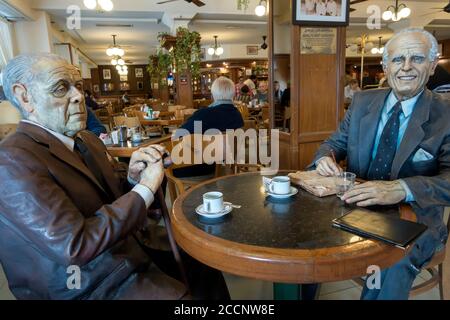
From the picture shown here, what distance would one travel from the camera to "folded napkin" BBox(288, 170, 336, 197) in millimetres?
1326

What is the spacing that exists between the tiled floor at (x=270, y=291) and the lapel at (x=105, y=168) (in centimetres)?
112

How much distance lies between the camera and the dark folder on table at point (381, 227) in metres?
0.92

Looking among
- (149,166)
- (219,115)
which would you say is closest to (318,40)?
(219,115)

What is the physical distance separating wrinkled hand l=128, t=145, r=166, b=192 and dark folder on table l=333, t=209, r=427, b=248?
66 centimetres

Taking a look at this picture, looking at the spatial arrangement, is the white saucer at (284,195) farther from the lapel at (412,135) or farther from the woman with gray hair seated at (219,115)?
the woman with gray hair seated at (219,115)

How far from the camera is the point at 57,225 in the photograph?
0.87 metres

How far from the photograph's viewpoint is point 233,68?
1489 centimetres

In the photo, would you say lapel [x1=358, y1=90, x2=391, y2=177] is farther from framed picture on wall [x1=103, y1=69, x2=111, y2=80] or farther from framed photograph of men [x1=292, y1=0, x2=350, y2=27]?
framed picture on wall [x1=103, y1=69, x2=111, y2=80]

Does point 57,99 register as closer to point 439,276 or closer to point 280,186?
point 280,186

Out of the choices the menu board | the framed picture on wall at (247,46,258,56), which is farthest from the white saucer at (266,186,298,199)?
the framed picture on wall at (247,46,258,56)

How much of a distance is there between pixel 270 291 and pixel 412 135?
127 centimetres

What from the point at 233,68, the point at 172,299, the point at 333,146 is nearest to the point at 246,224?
the point at 172,299

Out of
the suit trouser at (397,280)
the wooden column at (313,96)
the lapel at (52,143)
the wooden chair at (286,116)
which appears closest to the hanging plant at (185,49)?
the wooden chair at (286,116)
